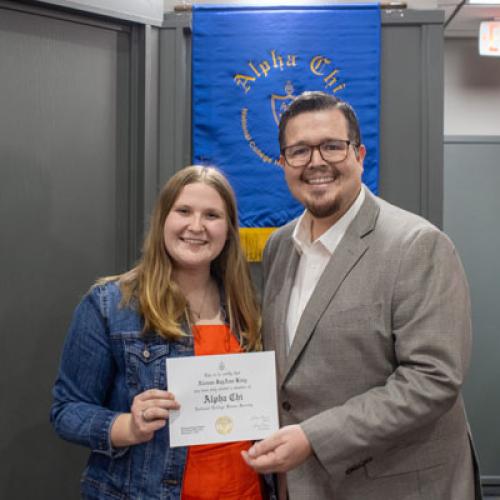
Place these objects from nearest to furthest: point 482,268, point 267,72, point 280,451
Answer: point 280,451
point 267,72
point 482,268

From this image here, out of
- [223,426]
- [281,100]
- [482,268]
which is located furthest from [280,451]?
[482,268]

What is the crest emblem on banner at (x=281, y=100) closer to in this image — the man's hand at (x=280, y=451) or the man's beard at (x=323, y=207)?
the man's beard at (x=323, y=207)

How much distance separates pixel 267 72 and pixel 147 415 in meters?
1.54

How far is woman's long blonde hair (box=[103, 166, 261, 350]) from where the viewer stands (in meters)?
1.66

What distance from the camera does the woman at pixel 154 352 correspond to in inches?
62.6

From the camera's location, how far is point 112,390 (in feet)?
5.53

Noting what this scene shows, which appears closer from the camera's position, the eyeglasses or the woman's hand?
the woman's hand

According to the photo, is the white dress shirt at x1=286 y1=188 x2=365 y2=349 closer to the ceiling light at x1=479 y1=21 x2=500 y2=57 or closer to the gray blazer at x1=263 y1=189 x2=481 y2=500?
the gray blazer at x1=263 y1=189 x2=481 y2=500

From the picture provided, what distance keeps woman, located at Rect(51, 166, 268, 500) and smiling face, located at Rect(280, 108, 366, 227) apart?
224 mm

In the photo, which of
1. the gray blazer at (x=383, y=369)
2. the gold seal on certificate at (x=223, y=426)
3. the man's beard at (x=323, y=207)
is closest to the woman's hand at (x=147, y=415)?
the gold seal on certificate at (x=223, y=426)

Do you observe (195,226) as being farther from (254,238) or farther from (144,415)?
(254,238)

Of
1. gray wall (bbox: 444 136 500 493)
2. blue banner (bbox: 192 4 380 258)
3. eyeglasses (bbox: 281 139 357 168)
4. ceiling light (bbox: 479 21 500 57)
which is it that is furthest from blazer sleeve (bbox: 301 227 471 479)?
ceiling light (bbox: 479 21 500 57)

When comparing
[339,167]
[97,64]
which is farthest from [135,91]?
[339,167]

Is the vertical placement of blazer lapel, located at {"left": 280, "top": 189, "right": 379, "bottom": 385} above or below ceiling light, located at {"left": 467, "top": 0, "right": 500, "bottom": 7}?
below
